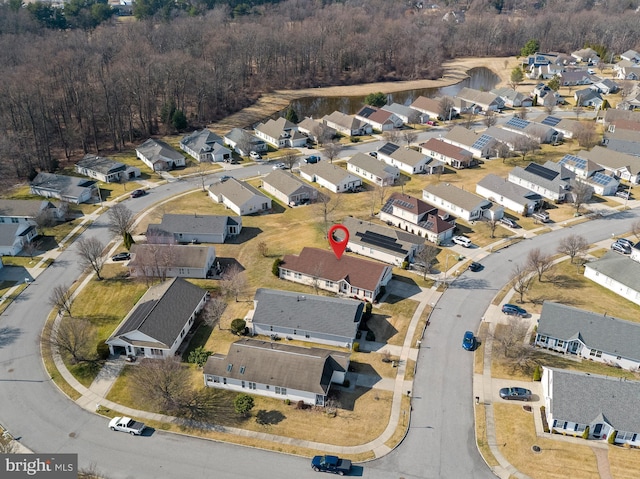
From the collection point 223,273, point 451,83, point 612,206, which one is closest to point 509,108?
point 451,83

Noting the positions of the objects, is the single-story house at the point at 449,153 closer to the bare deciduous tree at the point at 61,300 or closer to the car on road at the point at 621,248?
the car on road at the point at 621,248

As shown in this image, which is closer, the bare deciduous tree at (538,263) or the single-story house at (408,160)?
the bare deciduous tree at (538,263)

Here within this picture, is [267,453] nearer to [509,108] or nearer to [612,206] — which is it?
[612,206]

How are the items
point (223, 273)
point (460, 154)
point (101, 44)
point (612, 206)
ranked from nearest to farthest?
point (223, 273) < point (612, 206) < point (460, 154) < point (101, 44)

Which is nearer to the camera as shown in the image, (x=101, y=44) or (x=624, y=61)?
(x=101, y=44)

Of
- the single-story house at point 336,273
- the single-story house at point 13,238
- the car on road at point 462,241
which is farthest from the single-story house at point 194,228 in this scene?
the car on road at point 462,241

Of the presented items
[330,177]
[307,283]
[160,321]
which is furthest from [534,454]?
[330,177]

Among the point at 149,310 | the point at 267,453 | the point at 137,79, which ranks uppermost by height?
the point at 137,79

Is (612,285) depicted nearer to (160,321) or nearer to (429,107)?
(160,321)
